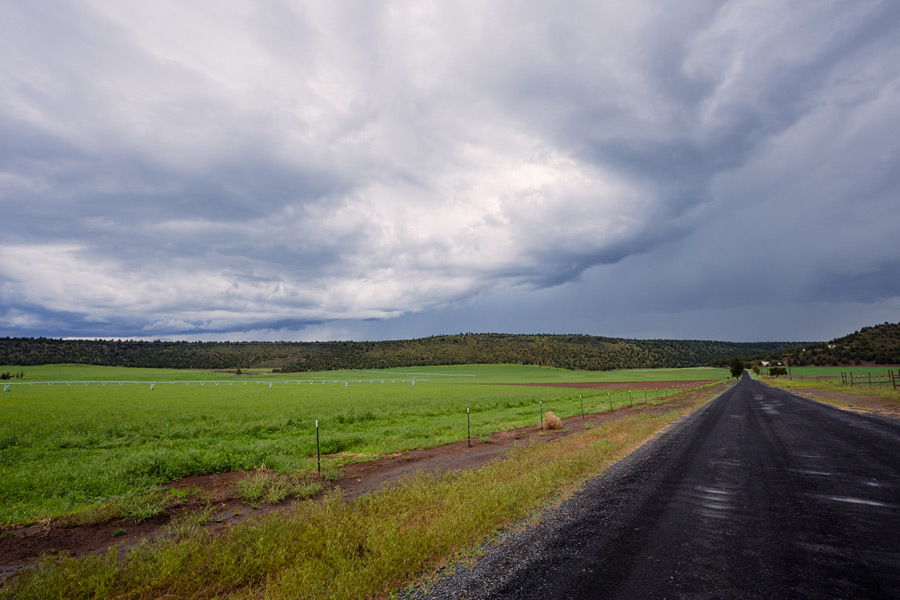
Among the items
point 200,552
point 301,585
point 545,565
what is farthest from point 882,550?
point 200,552

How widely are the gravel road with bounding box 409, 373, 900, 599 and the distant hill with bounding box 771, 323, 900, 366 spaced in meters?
150

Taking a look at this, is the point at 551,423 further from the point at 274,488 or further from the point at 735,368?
the point at 735,368

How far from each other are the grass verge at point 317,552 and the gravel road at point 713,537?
797 millimetres

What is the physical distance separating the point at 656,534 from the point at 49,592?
33.6 ft

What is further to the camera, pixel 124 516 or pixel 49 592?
pixel 124 516

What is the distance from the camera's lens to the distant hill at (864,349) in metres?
120

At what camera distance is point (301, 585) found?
6473 mm

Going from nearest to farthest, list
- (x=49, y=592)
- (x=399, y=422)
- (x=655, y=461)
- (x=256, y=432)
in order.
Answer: (x=49, y=592), (x=655, y=461), (x=256, y=432), (x=399, y=422)

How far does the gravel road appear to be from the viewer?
236 inches

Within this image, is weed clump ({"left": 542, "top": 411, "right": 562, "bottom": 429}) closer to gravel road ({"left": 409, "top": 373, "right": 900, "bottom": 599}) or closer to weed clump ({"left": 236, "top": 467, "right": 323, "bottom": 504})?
gravel road ({"left": 409, "top": 373, "right": 900, "bottom": 599})

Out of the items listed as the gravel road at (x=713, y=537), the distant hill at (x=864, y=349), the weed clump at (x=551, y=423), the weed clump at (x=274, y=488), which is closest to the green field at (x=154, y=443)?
the weed clump at (x=274, y=488)

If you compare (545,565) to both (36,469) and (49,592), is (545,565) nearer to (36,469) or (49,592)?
(49,592)

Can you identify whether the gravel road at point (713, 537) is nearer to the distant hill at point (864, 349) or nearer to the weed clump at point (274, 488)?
the weed clump at point (274, 488)

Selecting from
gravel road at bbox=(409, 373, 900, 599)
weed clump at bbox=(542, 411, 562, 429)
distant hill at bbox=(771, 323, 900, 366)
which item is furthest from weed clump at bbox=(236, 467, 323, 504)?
distant hill at bbox=(771, 323, 900, 366)
